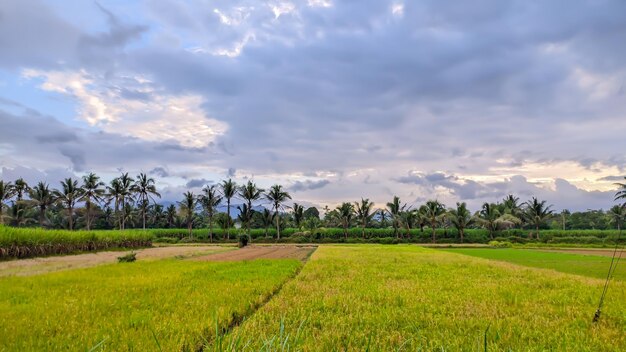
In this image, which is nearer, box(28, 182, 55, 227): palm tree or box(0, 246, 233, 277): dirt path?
box(0, 246, 233, 277): dirt path

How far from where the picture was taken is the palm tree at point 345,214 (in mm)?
62725

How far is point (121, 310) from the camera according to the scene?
7.14 metres

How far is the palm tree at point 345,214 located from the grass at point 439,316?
168 ft

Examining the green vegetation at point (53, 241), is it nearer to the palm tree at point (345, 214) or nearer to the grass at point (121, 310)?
the grass at point (121, 310)

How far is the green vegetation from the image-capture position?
24.2 m

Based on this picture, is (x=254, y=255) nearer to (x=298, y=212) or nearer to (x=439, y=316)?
(x=439, y=316)

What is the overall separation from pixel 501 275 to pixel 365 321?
8849 mm

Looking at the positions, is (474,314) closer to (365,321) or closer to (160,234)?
(365,321)

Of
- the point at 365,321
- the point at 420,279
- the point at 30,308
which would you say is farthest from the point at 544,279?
the point at 30,308

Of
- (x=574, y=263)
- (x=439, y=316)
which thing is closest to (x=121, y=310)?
(x=439, y=316)

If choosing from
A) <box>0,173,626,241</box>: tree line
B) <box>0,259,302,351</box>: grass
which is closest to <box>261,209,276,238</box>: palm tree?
<box>0,173,626,241</box>: tree line

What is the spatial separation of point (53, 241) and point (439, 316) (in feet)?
98.7

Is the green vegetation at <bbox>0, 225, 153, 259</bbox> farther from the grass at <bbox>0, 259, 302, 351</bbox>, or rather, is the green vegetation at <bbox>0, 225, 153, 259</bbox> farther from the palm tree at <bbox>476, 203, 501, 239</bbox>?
the palm tree at <bbox>476, 203, 501, 239</bbox>

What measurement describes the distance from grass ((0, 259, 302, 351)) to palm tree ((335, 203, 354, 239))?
5072 centimetres
